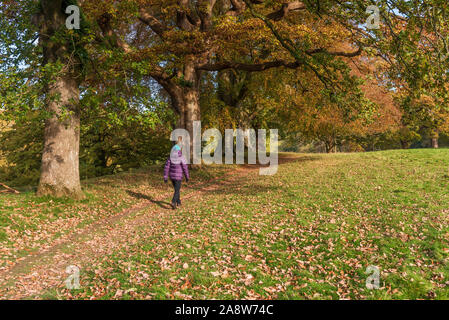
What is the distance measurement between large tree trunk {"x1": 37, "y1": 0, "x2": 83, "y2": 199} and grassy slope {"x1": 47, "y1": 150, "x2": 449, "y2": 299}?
5.31 m

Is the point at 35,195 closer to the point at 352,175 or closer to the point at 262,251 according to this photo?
the point at 262,251

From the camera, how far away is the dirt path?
20.0 ft

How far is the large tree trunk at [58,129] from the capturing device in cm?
1159

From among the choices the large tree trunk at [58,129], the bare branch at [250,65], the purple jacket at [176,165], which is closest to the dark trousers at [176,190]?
the purple jacket at [176,165]

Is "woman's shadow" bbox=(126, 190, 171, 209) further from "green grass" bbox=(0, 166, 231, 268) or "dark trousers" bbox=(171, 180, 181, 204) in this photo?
"dark trousers" bbox=(171, 180, 181, 204)

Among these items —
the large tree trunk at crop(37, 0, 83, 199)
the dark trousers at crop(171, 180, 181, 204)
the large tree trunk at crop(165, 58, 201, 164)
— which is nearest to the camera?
the large tree trunk at crop(37, 0, 83, 199)

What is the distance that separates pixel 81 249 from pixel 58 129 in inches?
242

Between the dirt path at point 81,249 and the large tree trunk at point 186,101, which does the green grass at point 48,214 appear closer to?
the dirt path at point 81,249

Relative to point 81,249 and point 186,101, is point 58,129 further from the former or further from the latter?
point 186,101

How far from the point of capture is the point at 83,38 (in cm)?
1086

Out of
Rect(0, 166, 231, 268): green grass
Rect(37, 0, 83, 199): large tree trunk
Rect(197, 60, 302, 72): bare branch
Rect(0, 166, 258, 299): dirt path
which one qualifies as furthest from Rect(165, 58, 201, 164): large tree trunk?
Rect(37, 0, 83, 199): large tree trunk

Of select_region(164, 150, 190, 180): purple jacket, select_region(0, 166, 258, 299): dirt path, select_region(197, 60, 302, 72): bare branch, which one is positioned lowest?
select_region(0, 166, 258, 299): dirt path
